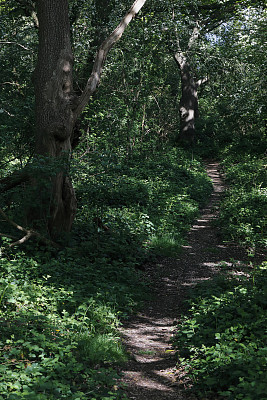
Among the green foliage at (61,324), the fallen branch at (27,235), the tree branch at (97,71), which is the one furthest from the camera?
the tree branch at (97,71)

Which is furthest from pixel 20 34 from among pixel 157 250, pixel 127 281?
pixel 127 281

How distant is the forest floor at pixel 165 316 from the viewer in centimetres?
394

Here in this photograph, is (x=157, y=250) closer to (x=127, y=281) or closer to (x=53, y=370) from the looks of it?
(x=127, y=281)

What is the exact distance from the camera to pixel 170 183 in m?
13.1

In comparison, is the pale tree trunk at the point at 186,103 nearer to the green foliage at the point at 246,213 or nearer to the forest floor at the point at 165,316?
the green foliage at the point at 246,213

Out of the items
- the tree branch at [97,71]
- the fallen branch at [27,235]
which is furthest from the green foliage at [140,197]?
the fallen branch at [27,235]

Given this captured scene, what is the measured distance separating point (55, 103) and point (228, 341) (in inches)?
201

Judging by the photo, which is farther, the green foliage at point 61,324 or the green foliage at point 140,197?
the green foliage at point 140,197

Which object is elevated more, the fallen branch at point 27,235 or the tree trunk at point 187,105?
the tree trunk at point 187,105

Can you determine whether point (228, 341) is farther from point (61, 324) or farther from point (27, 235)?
point (27, 235)

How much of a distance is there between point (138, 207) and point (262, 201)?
3322mm

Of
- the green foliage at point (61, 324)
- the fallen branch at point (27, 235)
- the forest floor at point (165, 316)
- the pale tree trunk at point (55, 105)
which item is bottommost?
the forest floor at point (165, 316)

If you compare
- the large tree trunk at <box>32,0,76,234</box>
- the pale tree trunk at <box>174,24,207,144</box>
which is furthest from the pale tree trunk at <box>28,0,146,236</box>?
the pale tree trunk at <box>174,24,207,144</box>

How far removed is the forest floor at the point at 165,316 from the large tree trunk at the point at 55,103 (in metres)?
2.11
